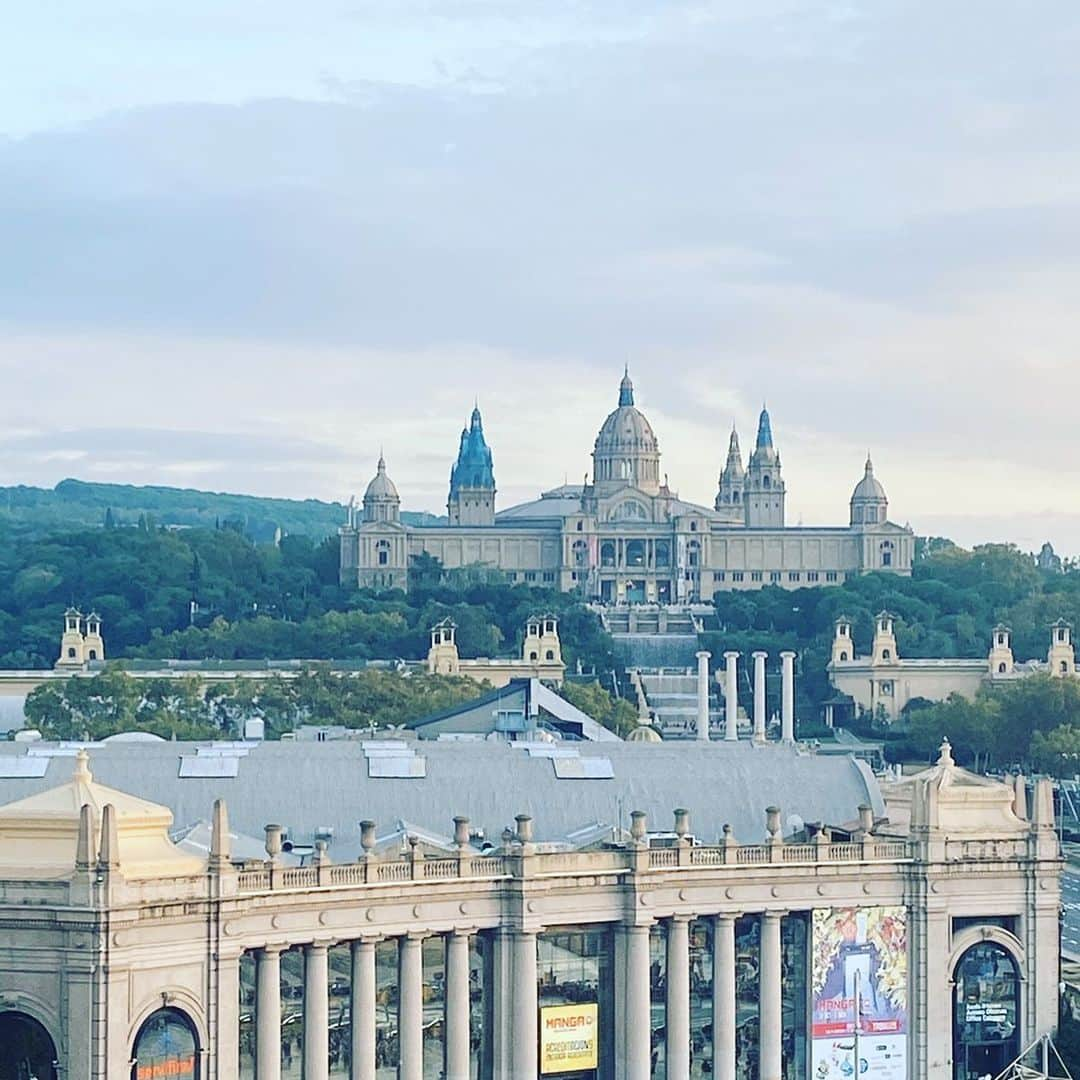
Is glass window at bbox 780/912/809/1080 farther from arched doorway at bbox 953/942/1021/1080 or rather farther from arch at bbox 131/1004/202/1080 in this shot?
arch at bbox 131/1004/202/1080

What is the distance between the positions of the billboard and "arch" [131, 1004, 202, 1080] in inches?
486

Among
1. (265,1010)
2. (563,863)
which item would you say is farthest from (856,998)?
(265,1010)

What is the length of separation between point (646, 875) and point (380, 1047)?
27.7ft

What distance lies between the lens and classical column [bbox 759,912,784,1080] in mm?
101938

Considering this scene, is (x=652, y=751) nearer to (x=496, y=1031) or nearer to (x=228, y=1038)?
(x=496, y=1031)

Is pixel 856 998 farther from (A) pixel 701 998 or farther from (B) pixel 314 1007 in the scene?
(B) pixel 314 1007

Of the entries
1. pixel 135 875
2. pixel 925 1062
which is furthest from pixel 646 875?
pixel 135 875

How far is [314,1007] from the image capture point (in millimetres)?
92938

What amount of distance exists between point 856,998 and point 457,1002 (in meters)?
12.1

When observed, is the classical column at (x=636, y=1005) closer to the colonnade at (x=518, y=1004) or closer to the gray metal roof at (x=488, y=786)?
the colonnade at (x=518, y=1004)

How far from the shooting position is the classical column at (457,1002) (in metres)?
96.5

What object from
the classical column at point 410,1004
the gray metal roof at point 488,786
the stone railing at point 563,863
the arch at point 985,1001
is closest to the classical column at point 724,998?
the stone railing at point 563,863

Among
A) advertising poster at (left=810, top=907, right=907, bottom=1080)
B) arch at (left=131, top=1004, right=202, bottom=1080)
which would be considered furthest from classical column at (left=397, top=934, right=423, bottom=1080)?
advertising poster at (left=810, top=907, right=907, bottom=1080)

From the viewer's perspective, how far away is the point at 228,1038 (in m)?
89.7
